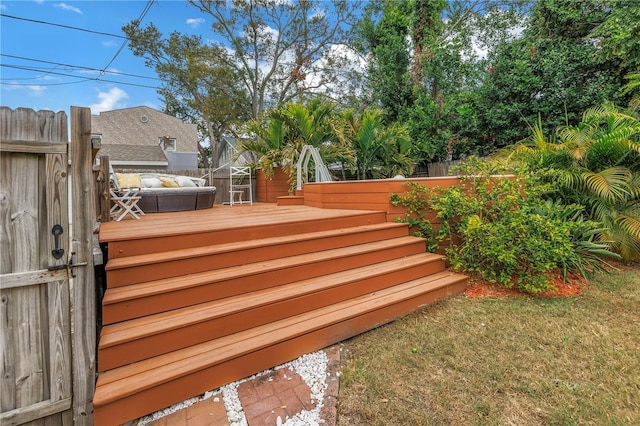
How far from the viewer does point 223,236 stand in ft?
8.78

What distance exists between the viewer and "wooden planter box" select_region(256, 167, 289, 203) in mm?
7176

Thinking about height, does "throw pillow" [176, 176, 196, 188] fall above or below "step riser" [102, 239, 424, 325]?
above

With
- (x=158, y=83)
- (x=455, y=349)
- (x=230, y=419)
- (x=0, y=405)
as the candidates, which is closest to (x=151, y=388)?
(x=230, y=419)

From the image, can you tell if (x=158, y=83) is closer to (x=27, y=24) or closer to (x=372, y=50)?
(x=27, y=24)

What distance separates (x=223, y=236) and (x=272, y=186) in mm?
4906

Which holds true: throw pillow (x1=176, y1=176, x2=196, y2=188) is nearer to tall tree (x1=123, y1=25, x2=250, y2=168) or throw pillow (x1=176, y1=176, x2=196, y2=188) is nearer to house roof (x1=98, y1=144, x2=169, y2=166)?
tall tree (x1=123, y1=25, x2=250, y2=168)

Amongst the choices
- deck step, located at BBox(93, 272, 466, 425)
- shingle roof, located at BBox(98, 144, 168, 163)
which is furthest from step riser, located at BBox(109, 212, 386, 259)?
shingle roof, located at BBox(98, 144, 168, 163)

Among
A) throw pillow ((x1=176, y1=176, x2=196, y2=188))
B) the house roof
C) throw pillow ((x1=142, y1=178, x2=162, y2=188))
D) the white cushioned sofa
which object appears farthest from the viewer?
the house roof

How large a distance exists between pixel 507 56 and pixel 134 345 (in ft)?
31.3

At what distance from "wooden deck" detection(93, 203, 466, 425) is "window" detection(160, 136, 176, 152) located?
18.1 m

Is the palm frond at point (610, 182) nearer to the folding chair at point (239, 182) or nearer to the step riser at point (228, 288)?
the step riser at point (228, 288)

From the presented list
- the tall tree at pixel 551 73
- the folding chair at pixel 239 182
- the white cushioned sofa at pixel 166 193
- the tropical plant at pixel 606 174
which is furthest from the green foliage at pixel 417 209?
the tall tree at pixel 551 73

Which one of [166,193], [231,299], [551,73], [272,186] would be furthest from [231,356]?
[551,73]

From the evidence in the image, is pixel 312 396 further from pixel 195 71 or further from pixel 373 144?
pixel 195 71
